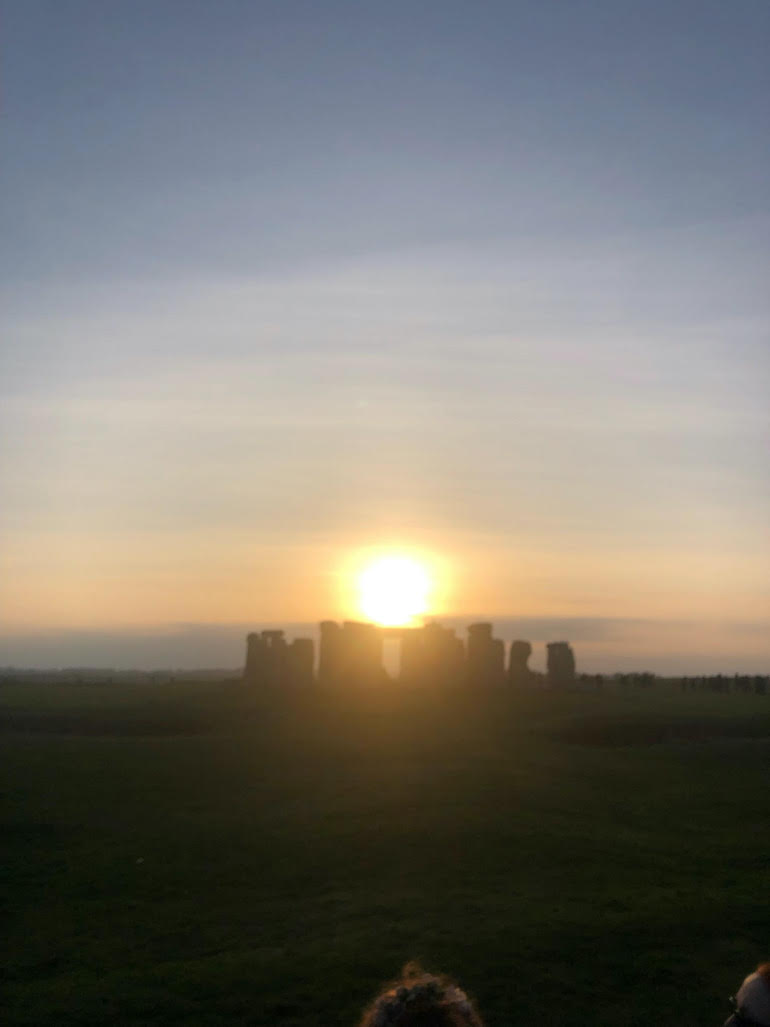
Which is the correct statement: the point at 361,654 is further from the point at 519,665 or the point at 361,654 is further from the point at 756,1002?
the point at 756,1002

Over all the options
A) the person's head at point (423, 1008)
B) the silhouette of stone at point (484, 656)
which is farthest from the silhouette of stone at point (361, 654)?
the person's head at point (423, 1008)

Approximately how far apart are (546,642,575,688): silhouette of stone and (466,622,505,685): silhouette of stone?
12.6 ft

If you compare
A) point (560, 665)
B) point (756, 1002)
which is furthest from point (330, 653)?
point (756, 1002)

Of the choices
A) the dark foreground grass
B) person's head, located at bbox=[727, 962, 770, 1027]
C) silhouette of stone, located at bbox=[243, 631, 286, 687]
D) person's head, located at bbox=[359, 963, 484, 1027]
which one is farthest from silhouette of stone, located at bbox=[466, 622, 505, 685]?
person's head, located at bbox=[359, 963, 484, 1027]

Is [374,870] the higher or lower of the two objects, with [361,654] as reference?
lower

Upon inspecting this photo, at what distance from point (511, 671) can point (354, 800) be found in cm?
2839

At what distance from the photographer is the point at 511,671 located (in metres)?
55.3

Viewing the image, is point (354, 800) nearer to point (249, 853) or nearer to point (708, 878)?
point (249, 853)

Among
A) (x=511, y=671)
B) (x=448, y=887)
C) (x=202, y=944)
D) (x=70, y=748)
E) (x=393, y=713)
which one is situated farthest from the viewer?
(x=511, y=671)

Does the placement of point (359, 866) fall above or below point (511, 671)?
below

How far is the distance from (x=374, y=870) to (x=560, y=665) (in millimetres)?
36693

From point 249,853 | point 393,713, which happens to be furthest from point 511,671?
point 249,853

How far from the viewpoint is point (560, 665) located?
57062mm

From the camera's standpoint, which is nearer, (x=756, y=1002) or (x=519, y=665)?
(x=756, y=1002)
